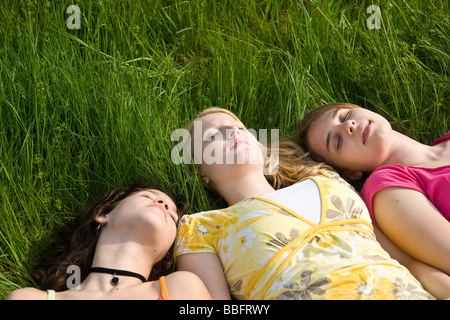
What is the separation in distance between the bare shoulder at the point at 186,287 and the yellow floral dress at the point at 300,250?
152 millimetres

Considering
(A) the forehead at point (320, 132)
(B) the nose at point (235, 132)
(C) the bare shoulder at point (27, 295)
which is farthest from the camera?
(A) the forehead at point (320, 132)

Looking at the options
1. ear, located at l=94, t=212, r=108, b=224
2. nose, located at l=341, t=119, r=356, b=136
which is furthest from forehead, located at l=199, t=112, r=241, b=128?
ear, located at l=94, t=212, r=108, b=224

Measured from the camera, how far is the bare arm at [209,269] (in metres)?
2.19

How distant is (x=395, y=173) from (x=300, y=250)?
0.66 m

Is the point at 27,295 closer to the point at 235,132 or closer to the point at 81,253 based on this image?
the point at 81,253

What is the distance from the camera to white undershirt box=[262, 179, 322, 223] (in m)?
2.25

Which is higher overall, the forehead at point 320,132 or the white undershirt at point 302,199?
the forehead at point 320,132

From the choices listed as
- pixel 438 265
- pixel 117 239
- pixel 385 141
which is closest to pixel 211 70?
pixel 385 141

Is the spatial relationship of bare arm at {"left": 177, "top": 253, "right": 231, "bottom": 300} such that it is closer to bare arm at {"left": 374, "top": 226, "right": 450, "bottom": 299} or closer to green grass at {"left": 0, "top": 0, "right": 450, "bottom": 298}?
green grass at {"left": 0, "top": 0, "right": 450, "bottom": 298}

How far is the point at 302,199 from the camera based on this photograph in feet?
7.58

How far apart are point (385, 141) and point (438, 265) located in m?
0.63

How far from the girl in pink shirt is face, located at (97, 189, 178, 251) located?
887 mm

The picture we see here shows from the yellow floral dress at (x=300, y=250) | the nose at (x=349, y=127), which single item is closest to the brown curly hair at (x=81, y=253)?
the yellow floral dress at (x=300, y=250)

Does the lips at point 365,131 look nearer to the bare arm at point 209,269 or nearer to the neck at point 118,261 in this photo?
the bare arm at point 209,269
